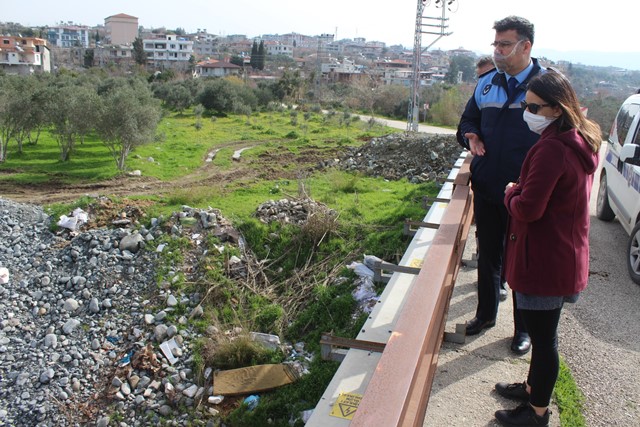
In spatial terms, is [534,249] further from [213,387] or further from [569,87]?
[213,387]

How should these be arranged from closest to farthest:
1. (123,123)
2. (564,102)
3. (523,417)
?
(564,102) → (523,417) → (123,123)

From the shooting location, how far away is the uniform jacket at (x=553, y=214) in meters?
2.69

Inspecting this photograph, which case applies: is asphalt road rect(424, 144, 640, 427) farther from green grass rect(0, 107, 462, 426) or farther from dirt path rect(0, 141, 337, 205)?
dirt path rect(0, 141, 337, 205)

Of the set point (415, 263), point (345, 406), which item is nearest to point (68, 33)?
point (415, 263)

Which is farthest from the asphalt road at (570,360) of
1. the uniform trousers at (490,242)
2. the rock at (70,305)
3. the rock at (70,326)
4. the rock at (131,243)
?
the rock at (70,305)

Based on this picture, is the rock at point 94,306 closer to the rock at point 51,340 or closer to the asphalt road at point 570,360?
the rock at point 51,340

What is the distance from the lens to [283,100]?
45688 millimetres

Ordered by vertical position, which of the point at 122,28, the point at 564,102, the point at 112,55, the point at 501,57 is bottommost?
the point at 564,102

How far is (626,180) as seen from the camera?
6.95 m

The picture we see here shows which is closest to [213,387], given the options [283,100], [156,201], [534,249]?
[534,249]

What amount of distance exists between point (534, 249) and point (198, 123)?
26065 millimetres

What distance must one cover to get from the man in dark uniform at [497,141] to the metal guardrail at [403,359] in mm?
254

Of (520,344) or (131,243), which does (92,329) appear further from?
(520,344)

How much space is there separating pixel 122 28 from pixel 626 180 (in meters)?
142
